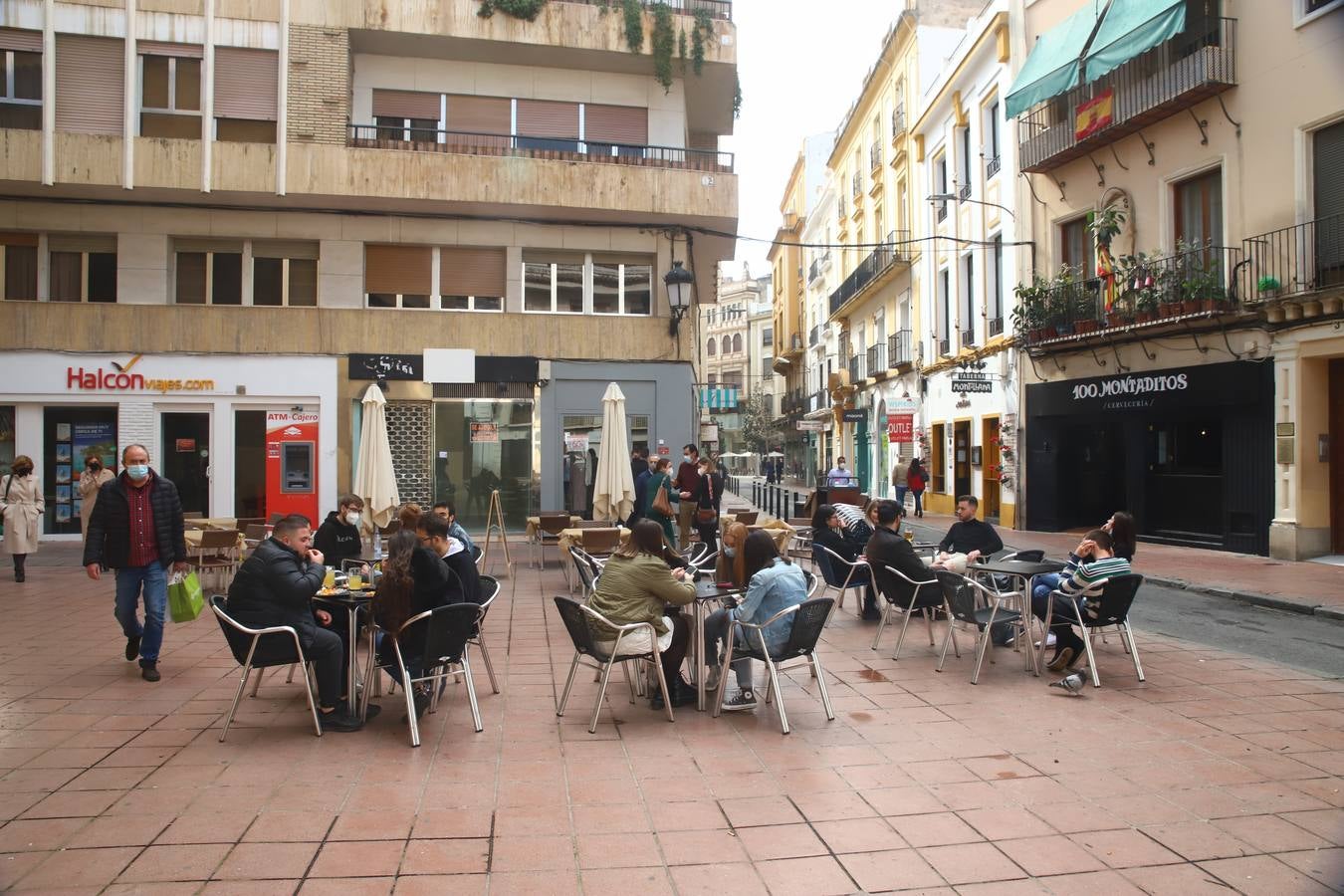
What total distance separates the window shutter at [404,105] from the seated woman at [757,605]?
567 inches

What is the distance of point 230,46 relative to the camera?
1666 centimetres

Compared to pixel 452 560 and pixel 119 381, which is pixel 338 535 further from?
pixel 119 381

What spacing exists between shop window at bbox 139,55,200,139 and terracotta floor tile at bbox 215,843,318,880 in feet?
53.3

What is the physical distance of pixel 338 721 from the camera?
18.0 feet

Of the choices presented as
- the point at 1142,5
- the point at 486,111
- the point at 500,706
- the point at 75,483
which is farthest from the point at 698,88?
the point at 500,706

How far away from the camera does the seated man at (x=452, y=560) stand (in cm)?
568

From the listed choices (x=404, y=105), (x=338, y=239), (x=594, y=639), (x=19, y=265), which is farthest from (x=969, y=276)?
(x=594, y=639)

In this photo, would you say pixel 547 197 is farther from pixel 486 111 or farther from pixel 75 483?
pixel 75 483

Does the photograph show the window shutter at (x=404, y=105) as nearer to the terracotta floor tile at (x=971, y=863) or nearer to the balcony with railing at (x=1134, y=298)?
the balcony with railing at (x=1134, y=298)

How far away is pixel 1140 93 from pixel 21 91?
65.2ft

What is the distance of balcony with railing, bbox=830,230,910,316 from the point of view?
28.8 metres

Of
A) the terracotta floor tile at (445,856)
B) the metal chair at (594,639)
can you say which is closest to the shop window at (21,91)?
the metal chair at (594,639)

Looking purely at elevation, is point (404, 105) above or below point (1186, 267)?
above

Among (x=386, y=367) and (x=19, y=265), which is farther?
(x=386, y=367)
